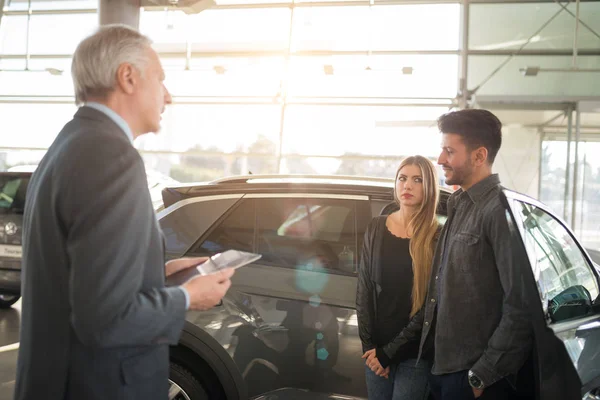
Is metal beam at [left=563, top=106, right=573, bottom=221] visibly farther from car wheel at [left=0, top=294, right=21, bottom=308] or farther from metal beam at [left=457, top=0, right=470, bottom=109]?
car wheel at [left=0, top=294, right=21, bottom=308]

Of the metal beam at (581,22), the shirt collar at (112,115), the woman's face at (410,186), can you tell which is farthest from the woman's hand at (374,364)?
the metal beam at (581,22)

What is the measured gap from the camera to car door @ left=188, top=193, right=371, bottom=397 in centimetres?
297

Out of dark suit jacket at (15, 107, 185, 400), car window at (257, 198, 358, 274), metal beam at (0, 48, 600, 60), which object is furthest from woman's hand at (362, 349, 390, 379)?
metal beam at (0, 48, 600, 60)

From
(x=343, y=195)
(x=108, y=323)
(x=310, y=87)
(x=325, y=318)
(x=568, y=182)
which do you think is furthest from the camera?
(x=310, y=87)

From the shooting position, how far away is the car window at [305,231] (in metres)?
3.17

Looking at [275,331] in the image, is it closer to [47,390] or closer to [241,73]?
[47,390]

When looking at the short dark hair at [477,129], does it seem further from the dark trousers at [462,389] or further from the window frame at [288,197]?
the window frame at [288,197]

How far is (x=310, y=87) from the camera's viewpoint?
12.5 metres

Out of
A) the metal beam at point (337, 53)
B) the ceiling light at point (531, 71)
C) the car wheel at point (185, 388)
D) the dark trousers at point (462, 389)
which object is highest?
the metal beam at point (337, 53)

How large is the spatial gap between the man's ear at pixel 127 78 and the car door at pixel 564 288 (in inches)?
48.4

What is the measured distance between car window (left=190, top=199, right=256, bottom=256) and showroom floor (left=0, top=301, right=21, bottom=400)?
6.61 feet

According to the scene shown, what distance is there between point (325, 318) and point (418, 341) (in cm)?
50

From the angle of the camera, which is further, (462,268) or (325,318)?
(325,318)

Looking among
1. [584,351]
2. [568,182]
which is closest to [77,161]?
[584,351]
